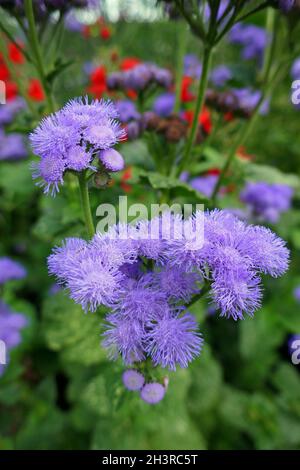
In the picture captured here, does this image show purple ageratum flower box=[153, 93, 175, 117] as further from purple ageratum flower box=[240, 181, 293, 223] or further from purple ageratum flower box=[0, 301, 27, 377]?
purple ageratum flower box=[0, 301, 27, 377]

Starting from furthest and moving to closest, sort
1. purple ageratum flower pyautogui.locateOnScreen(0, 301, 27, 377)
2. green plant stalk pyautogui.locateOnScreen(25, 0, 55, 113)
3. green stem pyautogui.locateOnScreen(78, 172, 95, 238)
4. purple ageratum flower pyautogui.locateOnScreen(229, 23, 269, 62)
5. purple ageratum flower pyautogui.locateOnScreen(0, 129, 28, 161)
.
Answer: purple ageratum flower pyautogui.locateOnScreen(229, 23, 269, 62)
purple ageratum flower pyautogui.locateOnScreen(0, 129, 28, 161)
purple ageratum flower pyautogui.locateOnScreen(0, 301, 27, 377)
green plant stalk pyautogui.locateOnScreen(25, 0, 55, 113)
green stem pyautogui.locateOnScreen(78, 172, 95, 238)

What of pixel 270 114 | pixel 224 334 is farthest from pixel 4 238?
pixel 270 114

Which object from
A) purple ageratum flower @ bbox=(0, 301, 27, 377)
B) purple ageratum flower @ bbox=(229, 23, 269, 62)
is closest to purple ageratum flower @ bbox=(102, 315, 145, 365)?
purple ageratum flower @ bbox=(0, 301, 27, 377)

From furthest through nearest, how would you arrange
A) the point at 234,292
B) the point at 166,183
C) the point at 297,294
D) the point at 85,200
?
the point at 297,294, the point at 166,183, the point at 85,200, the point at 234,292

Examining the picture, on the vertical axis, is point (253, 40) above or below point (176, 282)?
above

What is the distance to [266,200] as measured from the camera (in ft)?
7.40

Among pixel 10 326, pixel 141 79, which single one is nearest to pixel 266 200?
pixel 141 79

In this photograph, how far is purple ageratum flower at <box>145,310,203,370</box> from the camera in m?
0.83

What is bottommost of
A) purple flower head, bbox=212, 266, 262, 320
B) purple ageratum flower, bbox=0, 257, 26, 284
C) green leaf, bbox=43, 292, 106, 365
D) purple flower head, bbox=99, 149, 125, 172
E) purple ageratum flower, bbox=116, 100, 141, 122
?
green leaf, bbox=43, 292, 106, 365

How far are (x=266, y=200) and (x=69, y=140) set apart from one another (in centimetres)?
162

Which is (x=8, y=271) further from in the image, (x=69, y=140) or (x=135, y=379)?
(x=69, y=140)

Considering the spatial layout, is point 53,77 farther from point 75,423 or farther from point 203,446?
point 203,446
